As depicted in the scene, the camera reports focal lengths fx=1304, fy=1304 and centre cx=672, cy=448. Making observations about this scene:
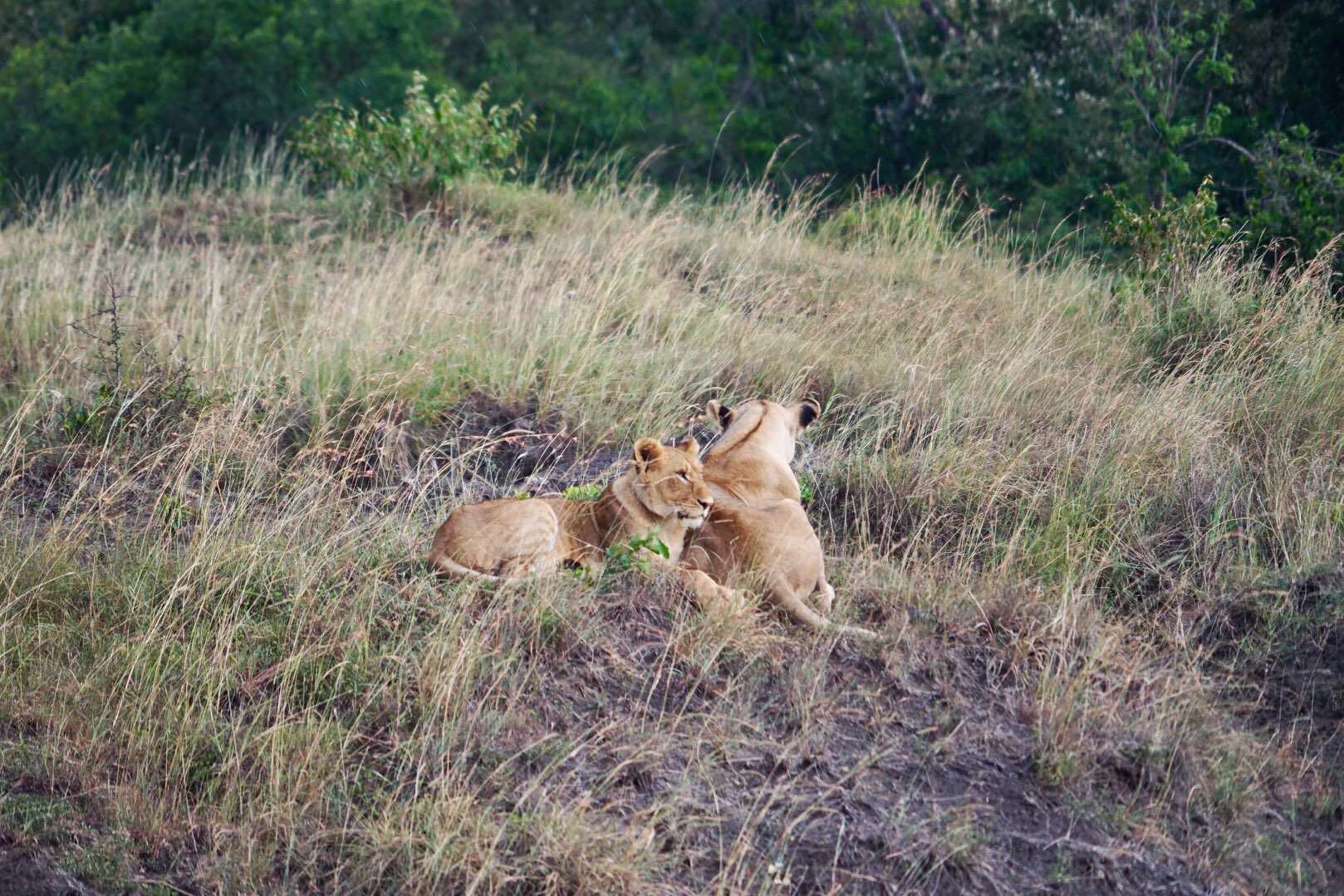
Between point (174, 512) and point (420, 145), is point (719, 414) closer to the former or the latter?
point (174, 512)

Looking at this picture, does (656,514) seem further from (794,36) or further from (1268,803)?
(794,36)

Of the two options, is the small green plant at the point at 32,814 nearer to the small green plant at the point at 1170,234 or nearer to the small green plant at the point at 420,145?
the small green plant at the point at 1170,234

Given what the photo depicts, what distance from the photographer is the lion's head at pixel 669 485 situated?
4.97m

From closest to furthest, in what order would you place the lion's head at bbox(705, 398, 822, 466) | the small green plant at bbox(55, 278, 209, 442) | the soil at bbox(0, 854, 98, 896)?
the soil at bbox(0, 854, 98, 896) < the lion's head at bbox(705, 398, 822, 466) < the small green plant at bbox(55, 278, 209, 442)

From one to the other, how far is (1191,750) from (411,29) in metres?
17.7

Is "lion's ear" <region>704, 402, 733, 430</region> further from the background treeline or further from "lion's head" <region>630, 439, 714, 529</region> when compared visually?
the background treeline

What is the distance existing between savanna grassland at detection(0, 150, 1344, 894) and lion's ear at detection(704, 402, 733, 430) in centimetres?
52

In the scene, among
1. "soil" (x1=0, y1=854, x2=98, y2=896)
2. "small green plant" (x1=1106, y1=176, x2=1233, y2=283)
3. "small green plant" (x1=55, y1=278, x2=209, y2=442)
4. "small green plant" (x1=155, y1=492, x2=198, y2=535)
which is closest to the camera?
"soil" (x1=0, y1=854, x2=98, y2=896)

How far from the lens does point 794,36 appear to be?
1973cm

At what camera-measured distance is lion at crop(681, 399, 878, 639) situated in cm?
486

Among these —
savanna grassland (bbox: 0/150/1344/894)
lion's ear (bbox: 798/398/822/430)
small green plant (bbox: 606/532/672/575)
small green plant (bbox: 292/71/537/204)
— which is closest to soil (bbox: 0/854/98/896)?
savanna grassland (bbox: 0/150/1344/894)

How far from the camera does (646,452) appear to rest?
5023 millimetres

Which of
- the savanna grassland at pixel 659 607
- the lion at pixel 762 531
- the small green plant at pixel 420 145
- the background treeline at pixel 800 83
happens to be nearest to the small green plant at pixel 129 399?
the savanna grassland at pixel 659 607

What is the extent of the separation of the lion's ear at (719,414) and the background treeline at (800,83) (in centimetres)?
554
